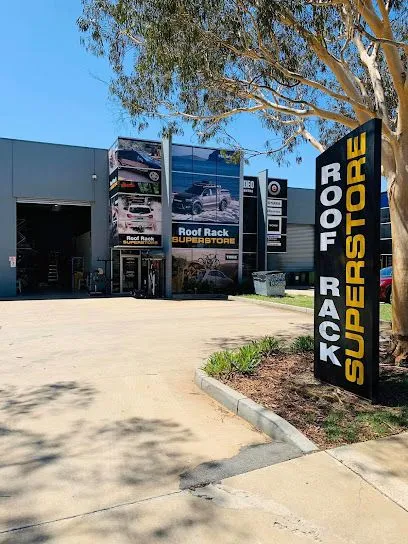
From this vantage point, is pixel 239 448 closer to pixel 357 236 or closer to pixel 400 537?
pixel 400 537

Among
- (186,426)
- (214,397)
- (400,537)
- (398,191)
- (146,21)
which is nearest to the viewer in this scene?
(400,537)

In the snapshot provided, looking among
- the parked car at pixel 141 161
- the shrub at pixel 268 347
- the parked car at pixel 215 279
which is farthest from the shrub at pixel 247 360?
the parked car at pixel 141 161

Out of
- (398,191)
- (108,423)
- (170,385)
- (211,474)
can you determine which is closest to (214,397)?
(170,385)

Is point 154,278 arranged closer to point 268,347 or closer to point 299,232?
point 299,232

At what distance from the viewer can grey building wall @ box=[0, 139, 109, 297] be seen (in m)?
24.0

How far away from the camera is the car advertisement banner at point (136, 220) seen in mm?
23641

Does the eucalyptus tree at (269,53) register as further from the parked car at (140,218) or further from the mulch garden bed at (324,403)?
the parked car at (140,218)

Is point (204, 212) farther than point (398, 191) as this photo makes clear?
Yes

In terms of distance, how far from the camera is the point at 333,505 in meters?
3.11

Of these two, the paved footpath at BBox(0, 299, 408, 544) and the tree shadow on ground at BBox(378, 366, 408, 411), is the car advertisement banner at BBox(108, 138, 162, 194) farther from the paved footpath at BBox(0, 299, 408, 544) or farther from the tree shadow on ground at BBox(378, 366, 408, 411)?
the tree shadow on ground at BBox(378, 366, 408, 411)

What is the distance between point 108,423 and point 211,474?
1.63 meters

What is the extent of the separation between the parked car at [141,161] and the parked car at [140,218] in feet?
5.85

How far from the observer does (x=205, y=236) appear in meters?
25.3

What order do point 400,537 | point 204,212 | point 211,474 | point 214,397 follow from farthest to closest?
point 204,212
point 214,397
point 211,474
point 400,537
